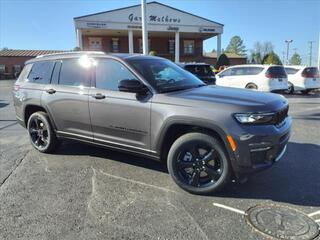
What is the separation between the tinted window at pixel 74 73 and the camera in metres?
5.25

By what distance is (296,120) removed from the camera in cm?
921

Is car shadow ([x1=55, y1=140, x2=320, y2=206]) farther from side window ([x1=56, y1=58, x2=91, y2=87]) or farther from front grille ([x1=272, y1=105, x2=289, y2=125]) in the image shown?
side window ([x1=56, y1=58, x2=91, y2=87])

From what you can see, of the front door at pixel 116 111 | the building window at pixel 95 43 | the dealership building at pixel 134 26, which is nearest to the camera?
the front door at pixel 116 111

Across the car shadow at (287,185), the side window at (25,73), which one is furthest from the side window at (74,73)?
the car shadow at (287,185)

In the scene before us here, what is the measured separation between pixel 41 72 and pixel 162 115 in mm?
2955

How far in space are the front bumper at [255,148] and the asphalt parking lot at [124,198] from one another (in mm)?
478

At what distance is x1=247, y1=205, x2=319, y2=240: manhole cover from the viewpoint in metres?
3.26

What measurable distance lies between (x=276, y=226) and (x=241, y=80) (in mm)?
12953

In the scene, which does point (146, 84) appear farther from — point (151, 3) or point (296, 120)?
point (151, 3)

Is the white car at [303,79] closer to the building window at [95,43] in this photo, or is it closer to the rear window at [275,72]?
the rear window at [275,72]

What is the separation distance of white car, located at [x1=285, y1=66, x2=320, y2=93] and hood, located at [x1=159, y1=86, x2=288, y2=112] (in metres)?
14.3

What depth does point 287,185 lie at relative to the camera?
4.45m

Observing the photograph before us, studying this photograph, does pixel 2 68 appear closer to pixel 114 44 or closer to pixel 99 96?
pixel 114 44

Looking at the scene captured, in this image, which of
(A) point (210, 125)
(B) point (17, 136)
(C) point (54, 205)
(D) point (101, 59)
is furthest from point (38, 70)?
(A) point (210, 125)
